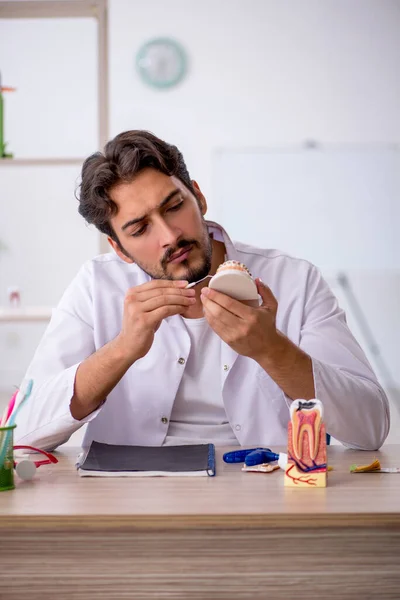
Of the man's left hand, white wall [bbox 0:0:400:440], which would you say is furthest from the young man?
white wall [bbox 0:0:400:440]

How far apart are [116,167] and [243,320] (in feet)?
1.91

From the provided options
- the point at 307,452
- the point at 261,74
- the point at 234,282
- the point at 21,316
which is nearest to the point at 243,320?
the point at 234,282

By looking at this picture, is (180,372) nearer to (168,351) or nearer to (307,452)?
(168,351)

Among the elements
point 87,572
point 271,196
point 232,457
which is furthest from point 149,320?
point 271,196

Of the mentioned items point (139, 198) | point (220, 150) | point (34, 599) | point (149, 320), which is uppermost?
point (220, 150)

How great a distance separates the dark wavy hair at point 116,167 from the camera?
6.04 ft

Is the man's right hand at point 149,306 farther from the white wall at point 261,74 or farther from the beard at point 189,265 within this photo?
the white wall at point 261,74

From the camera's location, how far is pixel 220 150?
16.2 ft

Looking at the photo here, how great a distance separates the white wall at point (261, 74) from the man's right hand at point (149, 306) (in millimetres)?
3409

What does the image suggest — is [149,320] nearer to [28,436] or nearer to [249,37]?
[28,436]

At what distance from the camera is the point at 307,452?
1264 mm

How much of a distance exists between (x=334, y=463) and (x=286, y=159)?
3659 millimetres

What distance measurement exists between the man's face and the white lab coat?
0.56 feet

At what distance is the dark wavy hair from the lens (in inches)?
72.5
